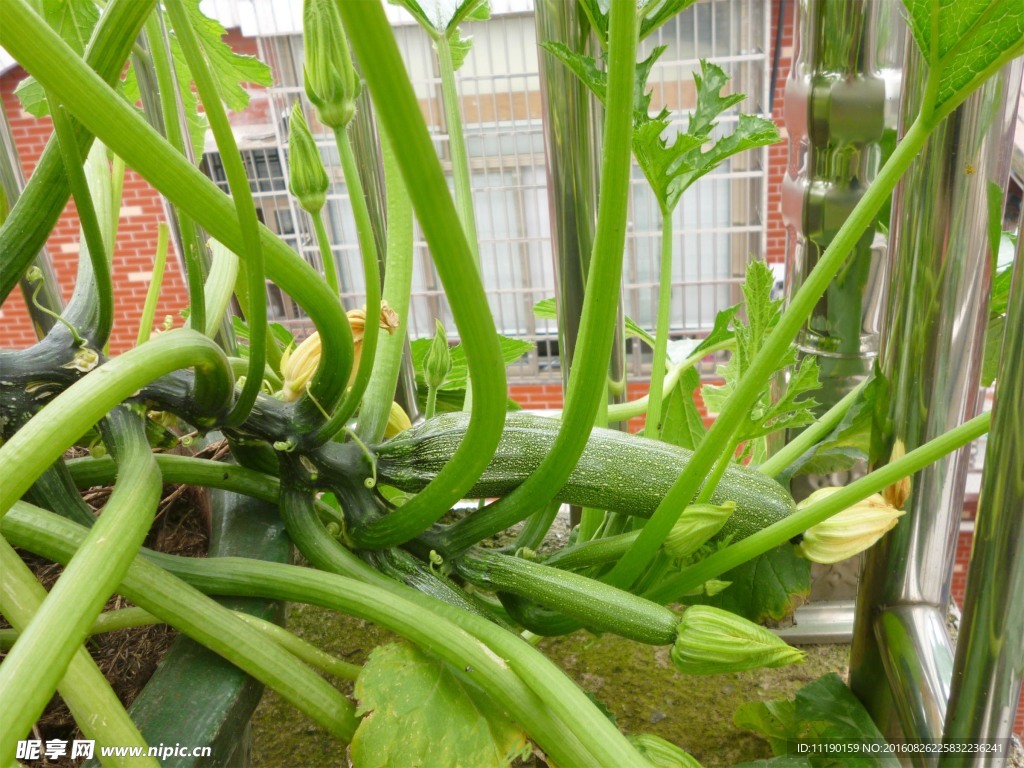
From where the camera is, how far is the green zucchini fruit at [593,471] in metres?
0.47

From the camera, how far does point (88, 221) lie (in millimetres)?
397

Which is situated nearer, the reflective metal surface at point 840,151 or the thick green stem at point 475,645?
the thick green stem at point 475,645

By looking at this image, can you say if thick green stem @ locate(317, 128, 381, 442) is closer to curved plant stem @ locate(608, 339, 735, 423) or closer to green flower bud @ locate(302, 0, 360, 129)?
green flower bud @ locate(302, 0, 360, 129)

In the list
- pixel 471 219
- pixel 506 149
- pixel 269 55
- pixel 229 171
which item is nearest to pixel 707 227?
pixel 506 149

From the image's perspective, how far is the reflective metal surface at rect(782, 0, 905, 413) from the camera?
19.9 inches

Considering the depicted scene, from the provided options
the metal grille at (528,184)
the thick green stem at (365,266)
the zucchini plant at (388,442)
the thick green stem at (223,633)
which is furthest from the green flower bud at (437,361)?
the metal grille at (528,184)

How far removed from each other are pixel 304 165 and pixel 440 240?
0.22 m

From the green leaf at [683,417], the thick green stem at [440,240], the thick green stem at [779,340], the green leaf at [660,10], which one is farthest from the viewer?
the green leaf at [683,417]

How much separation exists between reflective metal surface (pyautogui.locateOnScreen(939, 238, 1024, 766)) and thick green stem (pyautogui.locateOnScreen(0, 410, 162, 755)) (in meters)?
0.36

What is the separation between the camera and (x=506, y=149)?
3680 mm

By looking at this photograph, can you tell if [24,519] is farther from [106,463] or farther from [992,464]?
[992,464]

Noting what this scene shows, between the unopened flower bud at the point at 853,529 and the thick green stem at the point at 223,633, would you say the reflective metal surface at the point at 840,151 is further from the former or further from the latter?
the thick green stem at the point at 223,633

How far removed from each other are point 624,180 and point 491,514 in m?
0.20

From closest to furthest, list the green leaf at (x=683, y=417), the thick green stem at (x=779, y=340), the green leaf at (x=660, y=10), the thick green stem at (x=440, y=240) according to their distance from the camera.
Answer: the thick green stem at (x=440, y=240) → the thick green stem at (x=779, y=340) → the green leaf at (x=660, y=10) → the green leaf at (x=683, y=417)
